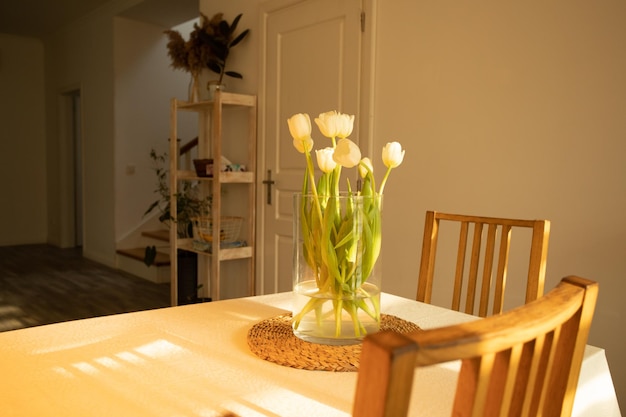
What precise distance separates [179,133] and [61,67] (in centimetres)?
224

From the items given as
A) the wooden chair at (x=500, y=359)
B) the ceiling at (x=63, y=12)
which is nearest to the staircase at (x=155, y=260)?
the ceiling at (x=63, y=12)

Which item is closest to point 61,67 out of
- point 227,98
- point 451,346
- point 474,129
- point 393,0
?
point 227,98

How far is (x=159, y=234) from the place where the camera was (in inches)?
238

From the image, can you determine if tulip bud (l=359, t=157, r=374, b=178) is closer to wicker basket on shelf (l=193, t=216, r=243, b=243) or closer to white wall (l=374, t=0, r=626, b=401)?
white wall (l=374, t=0, r=626, b=401)

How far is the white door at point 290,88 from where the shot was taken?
3.15m

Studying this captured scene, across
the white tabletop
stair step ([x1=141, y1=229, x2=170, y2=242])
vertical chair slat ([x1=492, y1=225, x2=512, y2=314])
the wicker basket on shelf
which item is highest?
vertical chair slat ([x1=492, y1=225, x2=512, y2=314])

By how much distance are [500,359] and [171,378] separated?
65 centimetres

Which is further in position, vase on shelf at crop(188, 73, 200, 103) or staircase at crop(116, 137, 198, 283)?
staircase at crop(116, 137, 198, 283)

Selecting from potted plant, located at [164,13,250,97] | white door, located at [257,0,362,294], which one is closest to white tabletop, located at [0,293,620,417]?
white door, located at [257,0,362,294]

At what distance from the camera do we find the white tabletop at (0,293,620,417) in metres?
0.85

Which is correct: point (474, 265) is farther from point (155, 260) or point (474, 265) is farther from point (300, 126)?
point (155, 260)

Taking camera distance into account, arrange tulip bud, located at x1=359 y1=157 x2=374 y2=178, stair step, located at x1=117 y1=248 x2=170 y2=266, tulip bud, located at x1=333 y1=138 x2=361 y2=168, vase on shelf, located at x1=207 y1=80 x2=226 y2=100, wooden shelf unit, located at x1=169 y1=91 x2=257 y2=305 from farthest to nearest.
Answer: stair step, located at x1=117 y1=248 x2=170 y2=266, vase on shelf, located at x1=207 y1=80 x2=226 y2=100, wooden shelf unit, located at x1=169 y1=91 x2=257 y2=305, tulip bud, located at x1=359 y1=157 x2=374 y2=178, tulip bud, located at x1=333 y1=138 x2=361 y2=168

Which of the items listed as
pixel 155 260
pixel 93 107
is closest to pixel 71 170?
pixel 93 107

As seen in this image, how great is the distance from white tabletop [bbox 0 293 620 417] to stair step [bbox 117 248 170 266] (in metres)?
4.21
